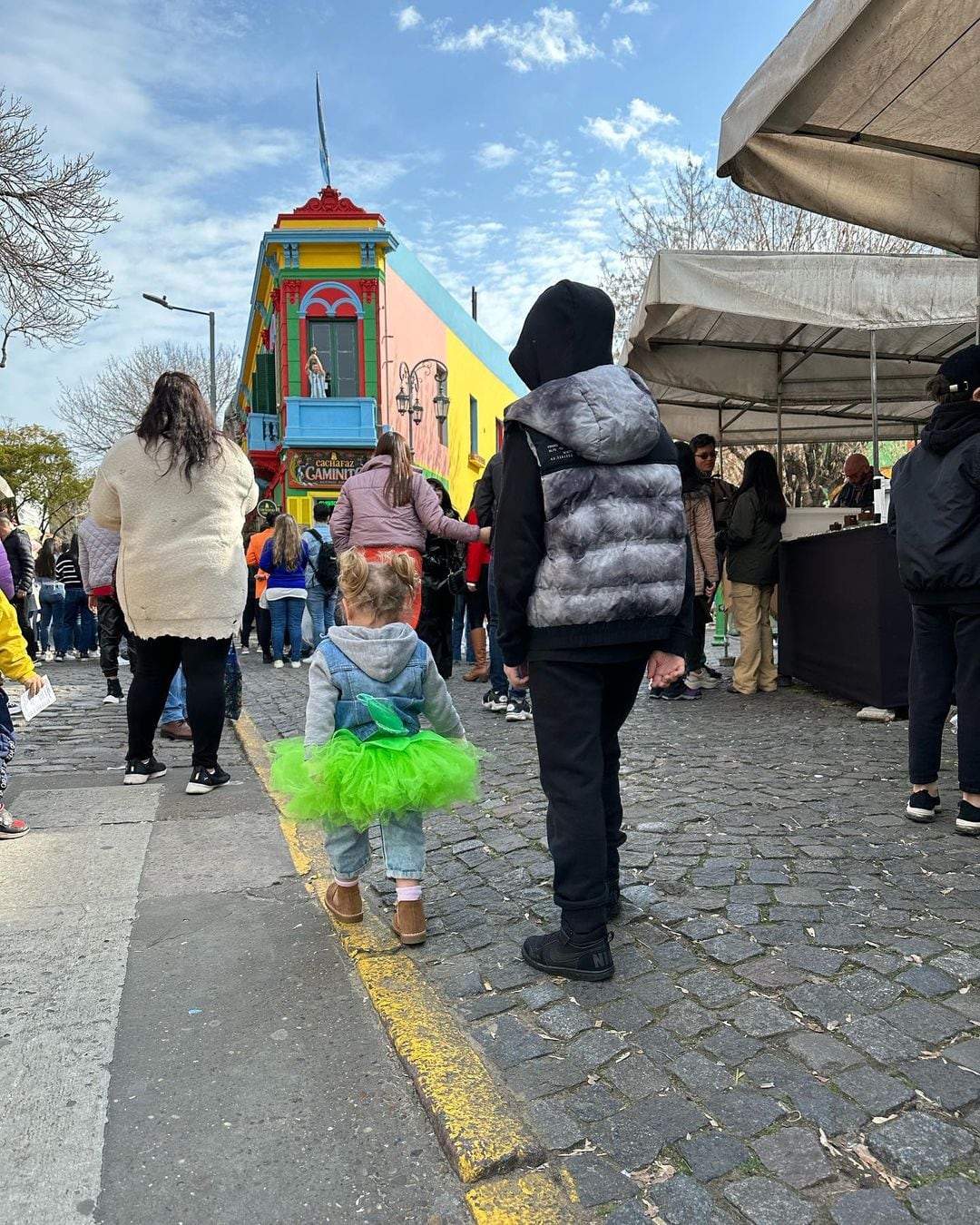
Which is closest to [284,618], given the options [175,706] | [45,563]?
[175,706]

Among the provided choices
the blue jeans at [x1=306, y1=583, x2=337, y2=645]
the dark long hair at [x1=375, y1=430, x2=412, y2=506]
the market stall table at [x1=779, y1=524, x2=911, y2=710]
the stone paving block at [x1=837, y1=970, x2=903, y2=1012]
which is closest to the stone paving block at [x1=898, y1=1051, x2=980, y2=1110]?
the stone paving block at [x1=837, y1=970, x2=903, y2=1012]

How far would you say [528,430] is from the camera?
2.80 m

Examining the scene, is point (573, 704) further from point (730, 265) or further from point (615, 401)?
point (730, 265)

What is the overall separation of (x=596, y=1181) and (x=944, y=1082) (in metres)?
0.87

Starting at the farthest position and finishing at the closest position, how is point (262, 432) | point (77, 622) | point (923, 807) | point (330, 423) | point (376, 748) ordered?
point (262, 432)
point (330, 423)
point (77, 622)
point (923, 807)
point (376, 748)

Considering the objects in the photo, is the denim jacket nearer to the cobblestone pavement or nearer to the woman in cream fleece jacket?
the cobblestone pavement

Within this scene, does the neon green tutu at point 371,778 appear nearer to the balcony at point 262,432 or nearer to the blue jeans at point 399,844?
the blue jeans at point 399,844

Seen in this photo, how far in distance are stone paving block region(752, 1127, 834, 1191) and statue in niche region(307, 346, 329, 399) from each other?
891 inches

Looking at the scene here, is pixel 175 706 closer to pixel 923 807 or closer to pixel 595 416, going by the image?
pixel 923 807

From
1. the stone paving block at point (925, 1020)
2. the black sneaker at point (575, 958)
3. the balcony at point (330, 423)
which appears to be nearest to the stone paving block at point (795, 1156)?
the stone paving block at point (925, 1020)

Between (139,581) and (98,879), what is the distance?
1.57 meters

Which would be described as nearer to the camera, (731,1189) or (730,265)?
(731,1189)

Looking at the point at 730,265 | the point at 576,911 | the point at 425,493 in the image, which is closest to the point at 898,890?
the point at 576,911

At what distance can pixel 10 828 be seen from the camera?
4.34 metres
